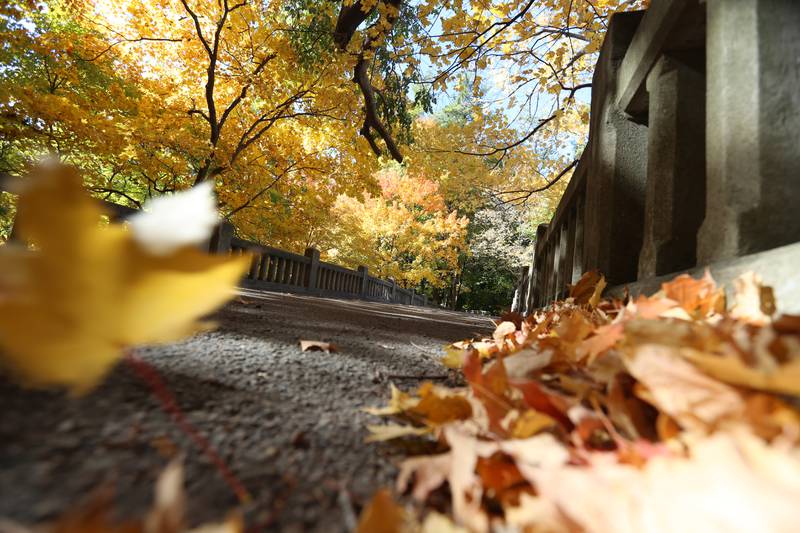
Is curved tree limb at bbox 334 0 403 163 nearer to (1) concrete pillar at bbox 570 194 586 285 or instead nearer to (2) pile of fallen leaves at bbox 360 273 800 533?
(1) concrete pillar at bbox 570 194 586 285

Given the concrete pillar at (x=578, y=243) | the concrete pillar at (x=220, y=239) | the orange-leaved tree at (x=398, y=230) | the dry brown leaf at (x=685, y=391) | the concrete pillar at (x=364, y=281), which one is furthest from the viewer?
the orange-leaved tree at (x=398, y=230)

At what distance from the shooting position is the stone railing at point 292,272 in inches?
255

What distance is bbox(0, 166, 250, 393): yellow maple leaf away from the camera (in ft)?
1.22

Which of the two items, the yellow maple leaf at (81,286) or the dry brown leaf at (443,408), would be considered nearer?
the yellow maple leaf at (81,286)

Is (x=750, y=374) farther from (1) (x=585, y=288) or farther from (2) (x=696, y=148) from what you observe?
(1) (x=585, y=288)

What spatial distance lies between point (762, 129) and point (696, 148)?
0.53m

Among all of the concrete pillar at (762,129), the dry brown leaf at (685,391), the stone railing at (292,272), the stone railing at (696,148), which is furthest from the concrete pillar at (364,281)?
the dry brown leaf at (685,391)

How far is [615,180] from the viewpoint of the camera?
1.96m

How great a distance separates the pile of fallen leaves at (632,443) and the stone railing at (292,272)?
390cm

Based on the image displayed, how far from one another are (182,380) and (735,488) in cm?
77

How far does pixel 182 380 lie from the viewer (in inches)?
29.9

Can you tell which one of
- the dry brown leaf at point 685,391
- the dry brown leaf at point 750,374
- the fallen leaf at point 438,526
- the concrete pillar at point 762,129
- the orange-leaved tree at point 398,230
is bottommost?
the fallen leaf at point 438,526

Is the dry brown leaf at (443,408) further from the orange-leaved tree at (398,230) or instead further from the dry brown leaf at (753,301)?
the orange-leaved tree at (398,230)

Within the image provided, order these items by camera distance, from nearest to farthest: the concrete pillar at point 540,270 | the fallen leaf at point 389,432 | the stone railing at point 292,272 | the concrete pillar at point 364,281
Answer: the fallen leaf at point 389,432, the concrete pillar at point 540,270, the stone railing at point 292,272, the concrete pillar at point 364,281
